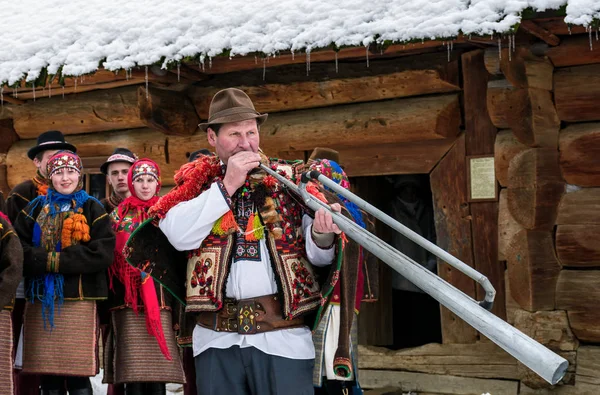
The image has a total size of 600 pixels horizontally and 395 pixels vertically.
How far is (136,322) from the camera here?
5.02 meters

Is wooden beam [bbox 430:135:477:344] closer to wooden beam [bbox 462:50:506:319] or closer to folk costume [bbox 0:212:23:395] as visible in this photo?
wooden beam [bbox 462:50:506:319]

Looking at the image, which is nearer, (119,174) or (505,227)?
(119,174)

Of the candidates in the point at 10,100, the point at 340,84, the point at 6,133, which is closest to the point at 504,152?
→ the point at 340,84

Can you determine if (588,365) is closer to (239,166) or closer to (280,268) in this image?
(280,268)

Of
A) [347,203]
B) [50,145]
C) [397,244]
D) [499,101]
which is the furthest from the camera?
[397,244]

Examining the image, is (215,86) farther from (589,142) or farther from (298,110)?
(589,142)

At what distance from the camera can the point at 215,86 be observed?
23.4 ft

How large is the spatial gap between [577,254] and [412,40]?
5.70ft

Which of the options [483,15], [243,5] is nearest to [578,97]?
[483,15]

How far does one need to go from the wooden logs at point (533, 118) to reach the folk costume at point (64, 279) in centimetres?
266

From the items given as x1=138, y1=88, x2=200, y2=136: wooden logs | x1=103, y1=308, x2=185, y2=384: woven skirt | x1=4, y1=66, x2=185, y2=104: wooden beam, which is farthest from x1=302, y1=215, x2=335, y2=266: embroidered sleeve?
x1=138, y1=88, x2=200, y2=136: wooden logs

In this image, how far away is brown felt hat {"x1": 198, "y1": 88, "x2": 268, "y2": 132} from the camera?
300 centimetres

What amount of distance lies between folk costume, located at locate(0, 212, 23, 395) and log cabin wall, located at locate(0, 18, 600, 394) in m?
2.38

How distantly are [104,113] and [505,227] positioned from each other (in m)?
3.84
